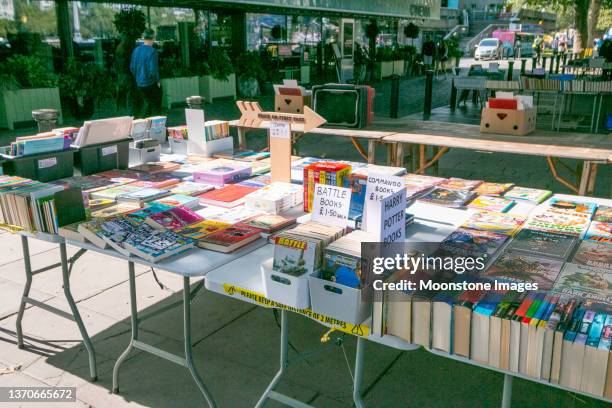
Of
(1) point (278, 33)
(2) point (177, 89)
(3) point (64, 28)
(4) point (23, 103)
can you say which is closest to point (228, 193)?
(4) point (23, 103)

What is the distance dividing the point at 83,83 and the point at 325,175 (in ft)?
30.2

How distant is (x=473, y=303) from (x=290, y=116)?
215cm

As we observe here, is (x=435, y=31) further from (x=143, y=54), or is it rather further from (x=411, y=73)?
(x=143, y=54)

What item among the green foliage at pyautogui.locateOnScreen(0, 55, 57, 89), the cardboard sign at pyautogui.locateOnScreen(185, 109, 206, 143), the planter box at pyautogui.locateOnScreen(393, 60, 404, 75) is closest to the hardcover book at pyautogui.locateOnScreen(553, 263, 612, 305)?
the cardboard sign at pyautogui.locateOnScreen(185, 109, 206, 143)

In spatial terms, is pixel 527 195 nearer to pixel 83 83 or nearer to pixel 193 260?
pixel 193 260

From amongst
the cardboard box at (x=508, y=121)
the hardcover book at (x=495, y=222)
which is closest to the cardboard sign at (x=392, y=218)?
the hardcover book at (x=495, y=222)

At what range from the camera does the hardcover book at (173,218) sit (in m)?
2.87

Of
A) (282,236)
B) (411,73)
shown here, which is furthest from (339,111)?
(411,73)

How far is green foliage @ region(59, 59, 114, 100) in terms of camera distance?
10.7 metres

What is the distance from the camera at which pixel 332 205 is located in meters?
2.53

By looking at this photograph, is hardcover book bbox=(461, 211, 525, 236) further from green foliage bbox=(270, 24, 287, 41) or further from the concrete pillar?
green foliage bbox=(270, 24, 287, 41)

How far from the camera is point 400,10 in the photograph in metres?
18.5

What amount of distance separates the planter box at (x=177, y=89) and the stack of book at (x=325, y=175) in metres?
10.4

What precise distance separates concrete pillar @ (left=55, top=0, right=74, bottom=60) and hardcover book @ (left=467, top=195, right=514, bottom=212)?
11.1 m
